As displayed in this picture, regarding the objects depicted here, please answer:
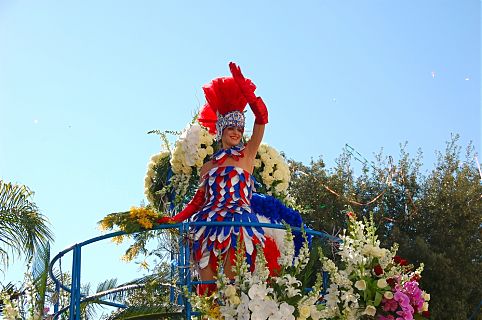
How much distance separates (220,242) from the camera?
7.00 m

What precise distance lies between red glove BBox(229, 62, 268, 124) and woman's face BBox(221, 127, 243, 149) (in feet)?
1.00

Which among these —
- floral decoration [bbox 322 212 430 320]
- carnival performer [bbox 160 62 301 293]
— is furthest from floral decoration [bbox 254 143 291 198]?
floral decoration [bbox 322 212 430 320]

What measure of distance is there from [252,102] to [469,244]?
11.0m

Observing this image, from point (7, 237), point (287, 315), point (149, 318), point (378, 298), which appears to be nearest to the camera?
point (287, 315)

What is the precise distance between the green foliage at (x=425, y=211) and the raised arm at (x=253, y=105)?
9.31 m

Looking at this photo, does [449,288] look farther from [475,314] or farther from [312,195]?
[312,195]

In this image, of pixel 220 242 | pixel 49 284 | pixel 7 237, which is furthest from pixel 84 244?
pixel 7 237

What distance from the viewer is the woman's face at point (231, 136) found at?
7.84 metres

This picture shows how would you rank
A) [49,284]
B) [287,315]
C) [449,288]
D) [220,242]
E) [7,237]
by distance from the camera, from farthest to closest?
1. [449,288]
2. [7,237]
3. [49,284]
4. [220,242]
5. [287,315]

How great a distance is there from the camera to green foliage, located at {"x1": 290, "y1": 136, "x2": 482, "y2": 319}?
16.6m

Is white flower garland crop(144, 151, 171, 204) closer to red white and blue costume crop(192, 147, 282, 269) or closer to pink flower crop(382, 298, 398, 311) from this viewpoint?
red white and blue costume crop(192, 147, 282, 269)

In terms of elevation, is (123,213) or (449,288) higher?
(449,288)

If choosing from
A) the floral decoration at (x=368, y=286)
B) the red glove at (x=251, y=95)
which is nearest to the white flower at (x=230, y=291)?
the floral decoration at (x=368, y=286)

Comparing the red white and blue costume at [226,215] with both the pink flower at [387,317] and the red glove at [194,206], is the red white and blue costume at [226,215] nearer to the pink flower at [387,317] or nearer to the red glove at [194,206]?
the red glove at [194,206]
